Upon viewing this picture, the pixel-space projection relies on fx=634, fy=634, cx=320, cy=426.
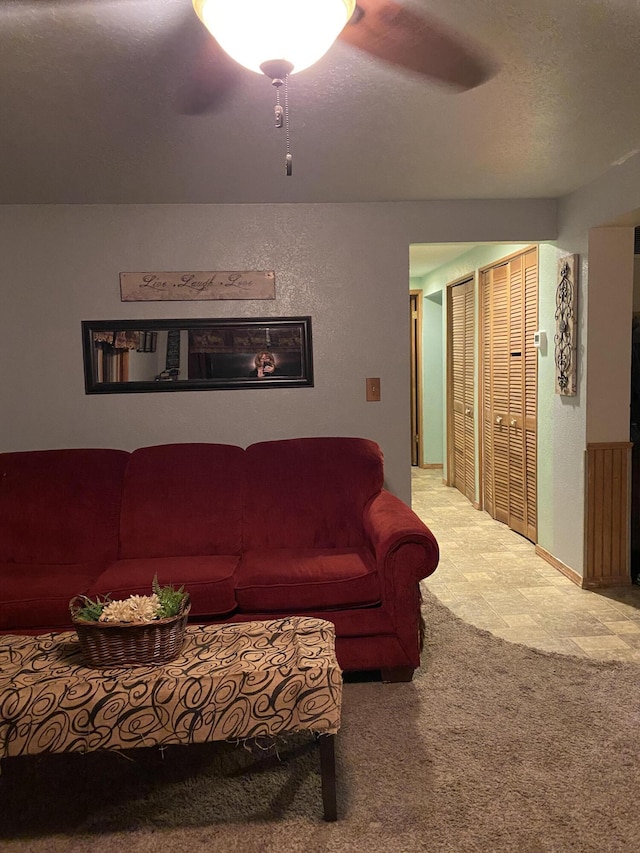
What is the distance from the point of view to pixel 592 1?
1.73 metres

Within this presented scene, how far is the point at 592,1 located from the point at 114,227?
281 centimetres

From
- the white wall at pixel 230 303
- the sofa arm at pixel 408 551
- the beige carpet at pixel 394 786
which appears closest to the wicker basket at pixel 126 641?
the beige carpet at pixel 394 786

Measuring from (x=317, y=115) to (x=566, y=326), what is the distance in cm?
207

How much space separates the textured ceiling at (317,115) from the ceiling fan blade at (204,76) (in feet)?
0.06

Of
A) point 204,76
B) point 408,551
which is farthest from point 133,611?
point 204,76

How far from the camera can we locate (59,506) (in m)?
3.17

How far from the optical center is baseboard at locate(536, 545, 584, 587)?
3782mm

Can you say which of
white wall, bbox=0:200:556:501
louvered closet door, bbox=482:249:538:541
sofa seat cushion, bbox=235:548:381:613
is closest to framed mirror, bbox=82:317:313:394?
white wall, bbox=0:200:556:501

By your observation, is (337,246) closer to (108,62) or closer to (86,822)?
(108,62)

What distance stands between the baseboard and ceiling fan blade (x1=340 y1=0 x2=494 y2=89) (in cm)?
281

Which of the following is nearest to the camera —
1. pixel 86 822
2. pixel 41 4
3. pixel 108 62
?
pixel 41 4

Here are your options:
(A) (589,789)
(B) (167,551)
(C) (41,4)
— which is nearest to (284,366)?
(B) (167,551)

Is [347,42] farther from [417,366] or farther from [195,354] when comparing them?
[417,366]

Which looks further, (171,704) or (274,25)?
(171,704)
